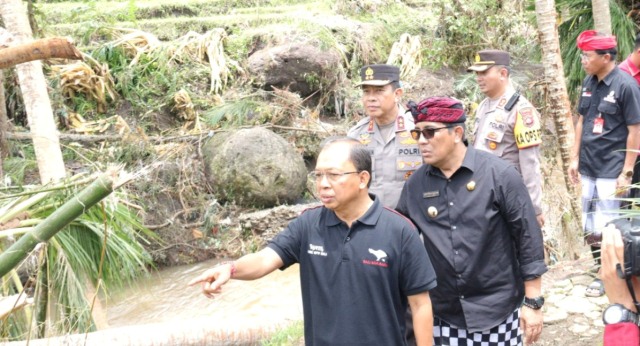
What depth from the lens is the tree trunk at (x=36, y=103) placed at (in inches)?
233

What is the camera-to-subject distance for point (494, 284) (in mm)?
2961

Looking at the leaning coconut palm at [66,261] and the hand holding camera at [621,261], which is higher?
the hand holding camera at [621,261]

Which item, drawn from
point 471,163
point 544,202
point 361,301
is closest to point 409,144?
point 471,163

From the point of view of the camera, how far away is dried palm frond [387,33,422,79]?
37.3 feet

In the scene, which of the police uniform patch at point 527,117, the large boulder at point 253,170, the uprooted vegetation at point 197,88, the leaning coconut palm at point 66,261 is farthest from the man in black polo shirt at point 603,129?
the large boulder at point 253,170

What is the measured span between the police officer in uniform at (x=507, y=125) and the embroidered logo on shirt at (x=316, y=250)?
1632 millimetres

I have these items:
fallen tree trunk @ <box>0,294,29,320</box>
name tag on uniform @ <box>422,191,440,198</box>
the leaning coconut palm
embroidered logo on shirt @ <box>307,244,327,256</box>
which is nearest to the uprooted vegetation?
the leaning coconut palm

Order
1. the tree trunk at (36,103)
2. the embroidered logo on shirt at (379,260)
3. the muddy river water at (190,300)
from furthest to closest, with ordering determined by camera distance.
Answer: the muddy river water at (190,300)
the tree trunk at (36,103)
the embroidered logo on shirt at (379,260)

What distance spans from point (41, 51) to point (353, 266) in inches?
56.4

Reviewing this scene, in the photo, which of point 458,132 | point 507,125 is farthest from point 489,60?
point 458,132

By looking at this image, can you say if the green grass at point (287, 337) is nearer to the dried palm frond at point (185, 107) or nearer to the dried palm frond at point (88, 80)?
the dried palm frond at point (185, 107)

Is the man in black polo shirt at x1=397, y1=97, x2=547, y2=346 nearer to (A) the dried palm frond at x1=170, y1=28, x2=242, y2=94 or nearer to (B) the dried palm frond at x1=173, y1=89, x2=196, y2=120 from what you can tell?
(B) the dried palm frond at x1=173, y1=89, x2=196, y2=120

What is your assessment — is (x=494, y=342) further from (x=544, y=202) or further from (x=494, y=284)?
(x=544, y=202)

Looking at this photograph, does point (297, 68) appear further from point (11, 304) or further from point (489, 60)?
point (11, 304)
